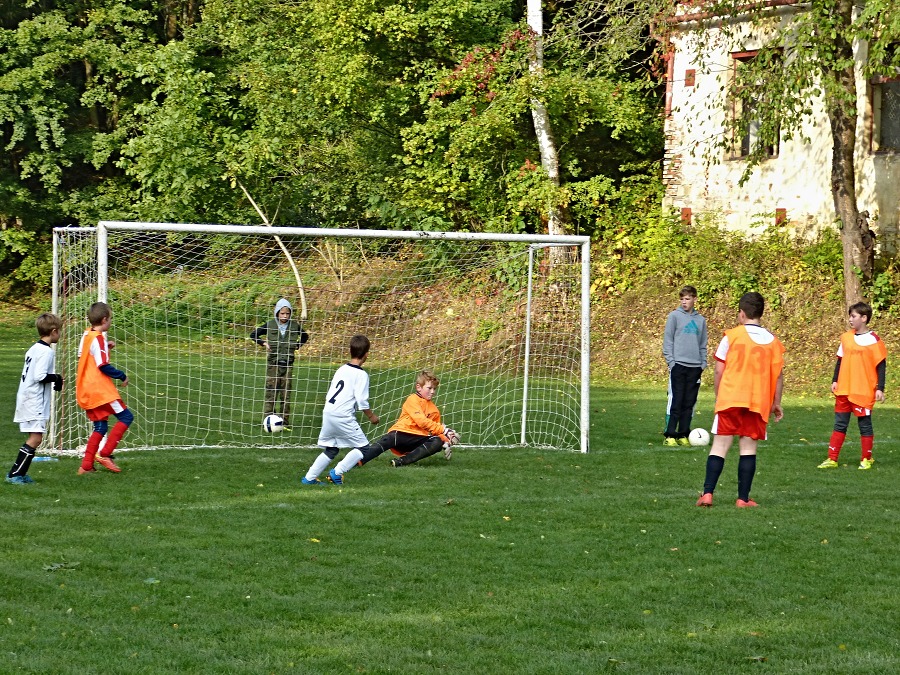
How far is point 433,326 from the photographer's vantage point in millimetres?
17922

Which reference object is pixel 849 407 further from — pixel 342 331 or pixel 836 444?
pixel 342 331

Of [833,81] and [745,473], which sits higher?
[833,81]

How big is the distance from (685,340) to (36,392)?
662 cm

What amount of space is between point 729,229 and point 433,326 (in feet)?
27.9

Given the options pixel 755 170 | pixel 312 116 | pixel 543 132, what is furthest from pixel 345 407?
pixel 312 116

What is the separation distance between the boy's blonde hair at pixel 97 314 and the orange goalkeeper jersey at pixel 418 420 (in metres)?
2.70

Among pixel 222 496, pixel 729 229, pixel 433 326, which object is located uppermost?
pixel 729 229

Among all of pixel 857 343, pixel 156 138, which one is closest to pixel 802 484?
pixel 857 343

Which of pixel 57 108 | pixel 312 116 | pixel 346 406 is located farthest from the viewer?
pixel 57 108

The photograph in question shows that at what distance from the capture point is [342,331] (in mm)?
18328

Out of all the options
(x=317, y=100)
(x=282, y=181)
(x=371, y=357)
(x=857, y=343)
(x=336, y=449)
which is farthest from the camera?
(x=282, y=181)

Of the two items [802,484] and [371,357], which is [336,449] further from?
[371,357]

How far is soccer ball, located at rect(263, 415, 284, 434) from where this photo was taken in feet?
41.1

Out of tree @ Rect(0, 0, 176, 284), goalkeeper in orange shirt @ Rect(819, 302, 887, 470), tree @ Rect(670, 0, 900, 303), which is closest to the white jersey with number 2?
goalkeeper in orange shirt @ Rect(819, 302, 887, 470)
